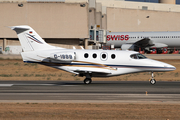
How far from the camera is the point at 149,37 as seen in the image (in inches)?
2808

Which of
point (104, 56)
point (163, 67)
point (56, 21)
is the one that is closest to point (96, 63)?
point (104, 56)

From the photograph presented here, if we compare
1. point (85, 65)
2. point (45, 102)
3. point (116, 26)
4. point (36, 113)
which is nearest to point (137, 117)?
point (36, 113)

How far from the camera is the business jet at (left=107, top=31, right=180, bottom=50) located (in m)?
70.1

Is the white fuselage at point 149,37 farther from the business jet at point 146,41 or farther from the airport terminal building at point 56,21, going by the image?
the airport terminal building at point 56,21

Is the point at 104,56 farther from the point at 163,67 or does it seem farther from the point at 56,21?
the point at 56,21

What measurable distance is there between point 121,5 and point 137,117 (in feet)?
296

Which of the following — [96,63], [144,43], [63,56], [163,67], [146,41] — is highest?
[146,41]

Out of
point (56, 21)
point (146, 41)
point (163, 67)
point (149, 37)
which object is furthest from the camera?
point (56, 21)

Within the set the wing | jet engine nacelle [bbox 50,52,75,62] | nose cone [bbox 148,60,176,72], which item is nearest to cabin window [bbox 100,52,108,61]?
jet engine nacelle [bbox 50,52,75,62]

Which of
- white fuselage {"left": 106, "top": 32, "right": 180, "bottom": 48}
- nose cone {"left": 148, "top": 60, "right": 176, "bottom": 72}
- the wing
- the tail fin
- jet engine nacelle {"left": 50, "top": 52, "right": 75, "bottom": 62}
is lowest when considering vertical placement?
nose cone {"left": 148, "top": 60, "right": 176, "bottom": 72}

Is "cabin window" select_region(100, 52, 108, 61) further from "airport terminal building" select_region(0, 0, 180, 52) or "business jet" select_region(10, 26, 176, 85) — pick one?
"airport terminal building" select_region(0, 0, 180, 52)

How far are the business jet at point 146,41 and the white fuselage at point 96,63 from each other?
44.4m

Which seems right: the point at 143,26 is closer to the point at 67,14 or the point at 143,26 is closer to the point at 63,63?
the point at 67,14

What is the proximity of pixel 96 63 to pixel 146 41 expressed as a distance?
46051 millimetres
